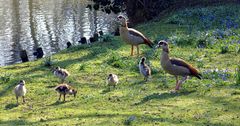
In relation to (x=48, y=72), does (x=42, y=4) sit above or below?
above

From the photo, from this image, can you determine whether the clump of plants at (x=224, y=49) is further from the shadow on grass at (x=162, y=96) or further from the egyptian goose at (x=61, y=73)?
the egyptian goose at (x=61, y=73)

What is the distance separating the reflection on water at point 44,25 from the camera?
117 ft

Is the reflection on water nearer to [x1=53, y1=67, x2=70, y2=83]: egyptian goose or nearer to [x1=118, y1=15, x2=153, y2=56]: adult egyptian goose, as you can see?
[x1=118, y1=15, x2=153, y2=56]: adult egyptian goose

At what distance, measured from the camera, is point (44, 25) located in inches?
1698

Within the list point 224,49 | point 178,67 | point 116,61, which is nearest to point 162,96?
point 178,67

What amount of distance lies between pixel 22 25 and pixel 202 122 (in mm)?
32773

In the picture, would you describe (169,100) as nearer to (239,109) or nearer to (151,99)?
(151,99)

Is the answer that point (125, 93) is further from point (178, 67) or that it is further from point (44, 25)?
point (44, 25)

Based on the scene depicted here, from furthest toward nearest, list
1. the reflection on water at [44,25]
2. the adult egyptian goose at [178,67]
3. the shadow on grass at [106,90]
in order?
the reflection on water at [44,25]
the shadow on grass at [106,90]
the adult egyptian goose at [178,67]

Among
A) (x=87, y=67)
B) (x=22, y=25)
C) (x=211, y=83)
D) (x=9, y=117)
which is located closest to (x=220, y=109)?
(x=211, y=83)

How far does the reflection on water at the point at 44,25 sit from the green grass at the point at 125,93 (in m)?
11.4

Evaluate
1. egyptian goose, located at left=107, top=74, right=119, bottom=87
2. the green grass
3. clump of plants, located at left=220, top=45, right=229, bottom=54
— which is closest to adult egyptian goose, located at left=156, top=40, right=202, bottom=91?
the green grass

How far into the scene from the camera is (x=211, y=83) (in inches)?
631

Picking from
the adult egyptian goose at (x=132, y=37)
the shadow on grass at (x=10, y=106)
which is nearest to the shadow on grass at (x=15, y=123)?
the shadow on grass at (x=10, y=106)
